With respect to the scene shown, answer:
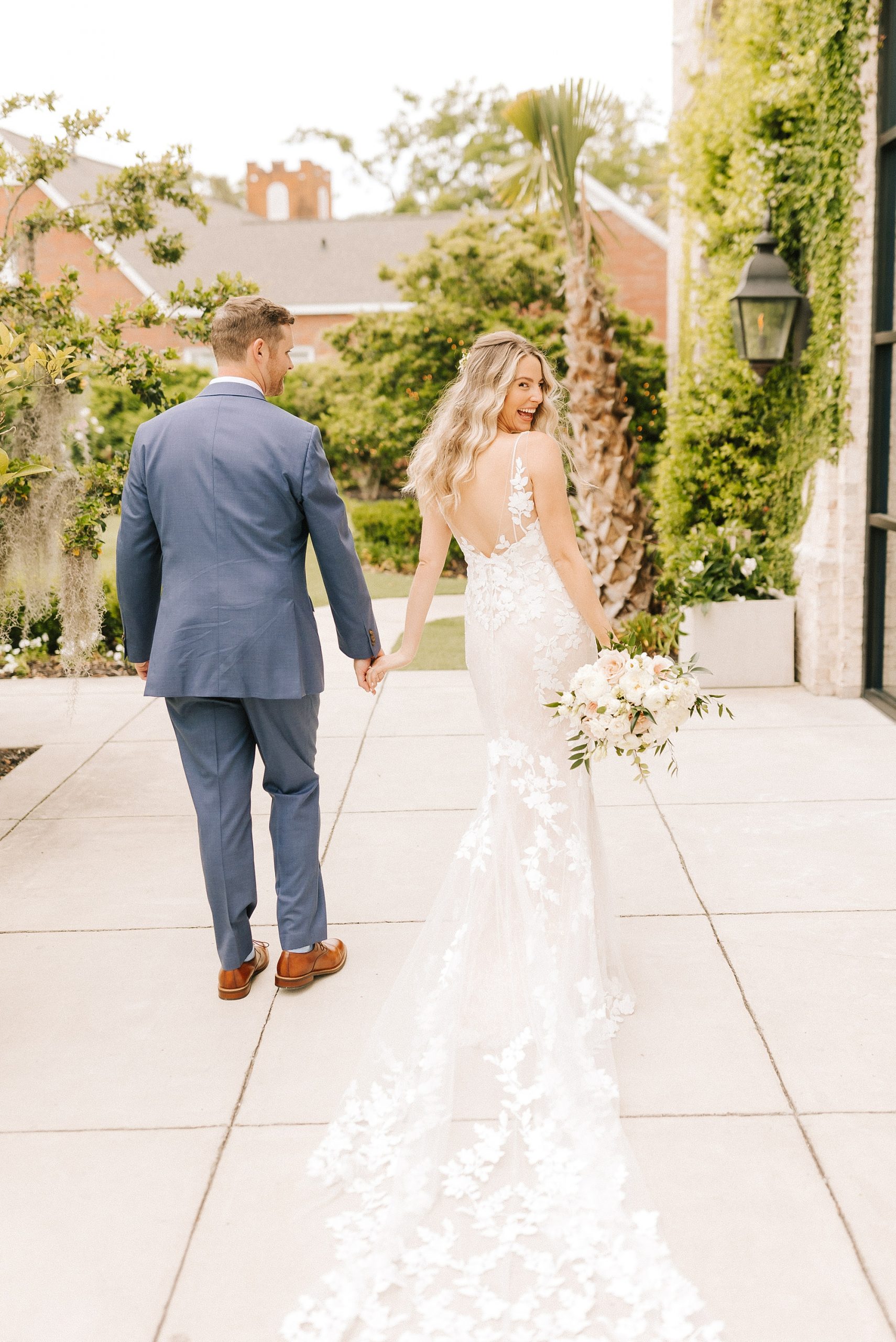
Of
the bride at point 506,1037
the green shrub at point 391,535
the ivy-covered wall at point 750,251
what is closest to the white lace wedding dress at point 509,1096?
the bride at point 506,1037

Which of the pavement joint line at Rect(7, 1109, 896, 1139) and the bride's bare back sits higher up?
the bride's bare back

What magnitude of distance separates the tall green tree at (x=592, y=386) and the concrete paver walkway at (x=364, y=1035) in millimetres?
3777

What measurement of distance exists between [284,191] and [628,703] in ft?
113

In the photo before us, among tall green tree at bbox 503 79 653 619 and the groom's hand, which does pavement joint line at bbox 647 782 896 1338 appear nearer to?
the groom's hand

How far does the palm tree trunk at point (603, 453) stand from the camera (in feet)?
31.6

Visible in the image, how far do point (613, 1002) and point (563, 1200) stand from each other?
37.6 inches

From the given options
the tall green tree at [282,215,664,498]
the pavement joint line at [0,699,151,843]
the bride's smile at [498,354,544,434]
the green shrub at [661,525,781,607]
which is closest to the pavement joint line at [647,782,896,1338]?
the bride's smile at [498,354,544,434]

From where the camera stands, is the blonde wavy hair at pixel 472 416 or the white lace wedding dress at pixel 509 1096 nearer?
the white lace wedding dress at pixel 509 1096

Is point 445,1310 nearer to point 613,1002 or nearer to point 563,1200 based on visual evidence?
point 563,1200

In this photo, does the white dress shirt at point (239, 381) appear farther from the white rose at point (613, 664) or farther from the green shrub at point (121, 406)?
the green shrub at point (121, 406)

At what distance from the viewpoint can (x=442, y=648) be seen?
931cm

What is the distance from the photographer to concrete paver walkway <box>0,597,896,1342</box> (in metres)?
2.36

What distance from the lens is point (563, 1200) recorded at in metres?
2.50

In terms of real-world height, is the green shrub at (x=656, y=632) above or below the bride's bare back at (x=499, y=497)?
below
